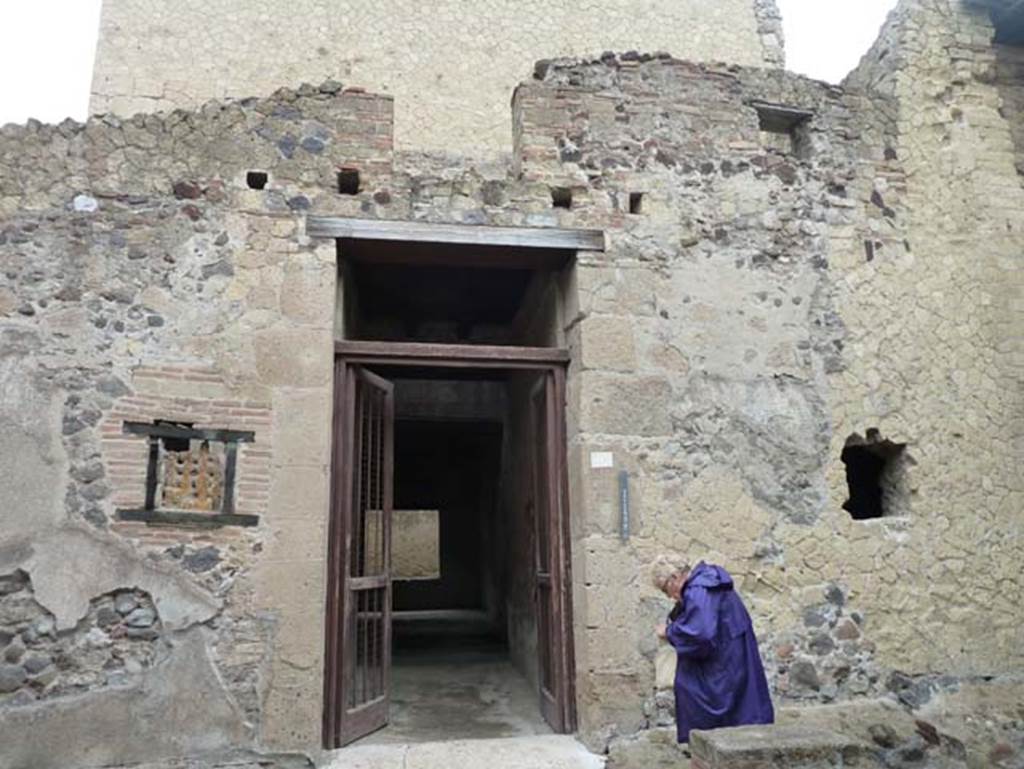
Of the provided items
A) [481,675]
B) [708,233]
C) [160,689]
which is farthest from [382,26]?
[160,689]

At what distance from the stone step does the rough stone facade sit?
0.66 ft

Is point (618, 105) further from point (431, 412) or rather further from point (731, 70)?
point (431, 412)

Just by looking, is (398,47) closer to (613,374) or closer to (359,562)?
(613,374)

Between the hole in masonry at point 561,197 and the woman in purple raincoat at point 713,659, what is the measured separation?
103 inches

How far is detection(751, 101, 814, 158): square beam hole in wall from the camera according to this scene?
612 cm

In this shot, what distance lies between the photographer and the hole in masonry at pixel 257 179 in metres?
5.39

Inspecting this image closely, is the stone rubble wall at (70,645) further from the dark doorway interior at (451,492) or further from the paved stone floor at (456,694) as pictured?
the dark doorway interior at (451,492)

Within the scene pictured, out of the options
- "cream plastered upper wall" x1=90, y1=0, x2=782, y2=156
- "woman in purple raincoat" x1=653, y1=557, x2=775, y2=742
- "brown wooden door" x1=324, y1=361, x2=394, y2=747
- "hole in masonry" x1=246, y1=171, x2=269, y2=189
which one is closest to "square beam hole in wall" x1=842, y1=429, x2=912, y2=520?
"woman in purple raincoat" x1=653, y1=557, x2=775, y2=742

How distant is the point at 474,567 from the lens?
14211 mm

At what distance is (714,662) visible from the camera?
414cm

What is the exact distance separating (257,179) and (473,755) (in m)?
3.70

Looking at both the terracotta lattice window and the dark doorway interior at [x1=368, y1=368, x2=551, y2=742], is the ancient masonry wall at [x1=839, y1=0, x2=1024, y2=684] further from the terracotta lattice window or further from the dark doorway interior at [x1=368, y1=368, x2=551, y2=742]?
the terracotta lattice window

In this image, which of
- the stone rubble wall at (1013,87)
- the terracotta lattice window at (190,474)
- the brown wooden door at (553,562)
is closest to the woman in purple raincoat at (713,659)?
the brown wooden door at (553,562)

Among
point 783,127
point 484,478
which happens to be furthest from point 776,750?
point 484,478
